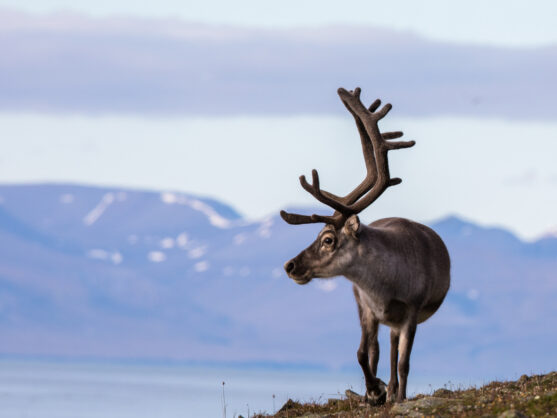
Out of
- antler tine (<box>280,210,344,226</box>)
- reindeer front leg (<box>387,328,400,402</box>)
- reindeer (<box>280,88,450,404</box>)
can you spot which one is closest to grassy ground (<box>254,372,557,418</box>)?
reindeer front leg (<box>387,328,400,402</box>)

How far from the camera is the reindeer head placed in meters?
20.2

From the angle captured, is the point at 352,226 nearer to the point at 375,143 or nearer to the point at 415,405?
the point at 375,143

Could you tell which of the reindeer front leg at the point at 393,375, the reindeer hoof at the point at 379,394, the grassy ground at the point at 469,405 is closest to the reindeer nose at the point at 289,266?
the reindeer front leg at the point at 393,375

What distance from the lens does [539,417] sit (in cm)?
1688

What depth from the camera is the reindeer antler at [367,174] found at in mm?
20719

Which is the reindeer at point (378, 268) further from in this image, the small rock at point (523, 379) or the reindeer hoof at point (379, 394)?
the small rock at point (523, 379)

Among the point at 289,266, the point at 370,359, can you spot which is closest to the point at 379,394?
the point at 370,359

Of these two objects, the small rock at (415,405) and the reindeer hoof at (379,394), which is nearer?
the small rock at (415,405)

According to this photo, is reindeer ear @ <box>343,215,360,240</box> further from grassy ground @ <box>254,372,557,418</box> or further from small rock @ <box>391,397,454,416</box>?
small rock @ <box>391,397,454,416</box>

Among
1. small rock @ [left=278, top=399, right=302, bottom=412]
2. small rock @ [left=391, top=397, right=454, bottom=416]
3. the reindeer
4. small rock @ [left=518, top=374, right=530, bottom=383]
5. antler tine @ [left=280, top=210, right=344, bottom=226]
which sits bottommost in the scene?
small rock @ [left=391, top=397, right=454, bottom=416]

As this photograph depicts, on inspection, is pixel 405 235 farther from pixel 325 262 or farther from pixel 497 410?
pixel 497 410

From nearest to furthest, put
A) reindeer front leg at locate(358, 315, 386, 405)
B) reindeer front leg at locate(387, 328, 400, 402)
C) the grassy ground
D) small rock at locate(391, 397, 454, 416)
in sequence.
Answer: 1. the grassy ground
2. small rock at locate(391, 397, 454, 416)
3. reindeer front leg at locate(358, 315, 386, 405)
4. reindeer front leg at locate(387, 328, 400, 402)

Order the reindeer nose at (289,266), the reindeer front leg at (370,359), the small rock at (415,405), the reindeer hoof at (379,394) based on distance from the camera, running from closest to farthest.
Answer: the small rock at (415,405) → the reindeer nose at (289,266) → the reindeer front leg at (370,359) → the reindeer hoof at (379,394)

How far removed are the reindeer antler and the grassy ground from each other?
3.01m
